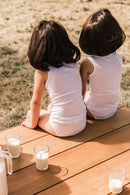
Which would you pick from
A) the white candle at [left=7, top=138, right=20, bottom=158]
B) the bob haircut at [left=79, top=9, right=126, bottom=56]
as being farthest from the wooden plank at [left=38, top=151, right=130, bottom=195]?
the bob haircut at [left=79, top=9, right=126, bottom=56]

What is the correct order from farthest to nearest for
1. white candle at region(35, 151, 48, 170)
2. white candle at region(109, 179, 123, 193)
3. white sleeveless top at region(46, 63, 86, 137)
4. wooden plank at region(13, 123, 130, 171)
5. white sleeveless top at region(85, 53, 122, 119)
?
white sleeveless top at region(85, 53, 122, 119) → white sleeveless top at region(46, 63, 86, 137) → wooden plank at region(13, 123, 130, 171) → white candle at region(35, 151, 48, 170) → white candle at region(109, 179, 123, 193)

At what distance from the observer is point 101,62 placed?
8.85 feet

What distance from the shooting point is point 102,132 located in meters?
2.72

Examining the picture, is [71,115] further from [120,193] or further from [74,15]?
[74,15]

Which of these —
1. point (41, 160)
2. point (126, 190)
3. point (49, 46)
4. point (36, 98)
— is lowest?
point (126, 190)

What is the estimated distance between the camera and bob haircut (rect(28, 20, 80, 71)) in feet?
7.76

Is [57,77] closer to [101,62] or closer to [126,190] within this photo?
[101,62]

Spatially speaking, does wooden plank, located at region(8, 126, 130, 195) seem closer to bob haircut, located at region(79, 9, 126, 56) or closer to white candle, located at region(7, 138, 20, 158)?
white candle, located at region(7, 138, 20, 158)

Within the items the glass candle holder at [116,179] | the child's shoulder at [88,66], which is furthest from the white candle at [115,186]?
the child's shoulder at [88,66]

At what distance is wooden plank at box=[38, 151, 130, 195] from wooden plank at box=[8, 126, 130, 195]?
46 mm

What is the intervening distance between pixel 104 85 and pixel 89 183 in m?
0.97

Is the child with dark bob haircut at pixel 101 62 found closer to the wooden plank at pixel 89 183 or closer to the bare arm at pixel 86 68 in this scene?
the bare arm at pixel 86 68

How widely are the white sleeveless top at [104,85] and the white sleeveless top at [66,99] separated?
0.23m

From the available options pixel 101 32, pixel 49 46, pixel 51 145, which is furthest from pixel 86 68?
pixel 51 145
